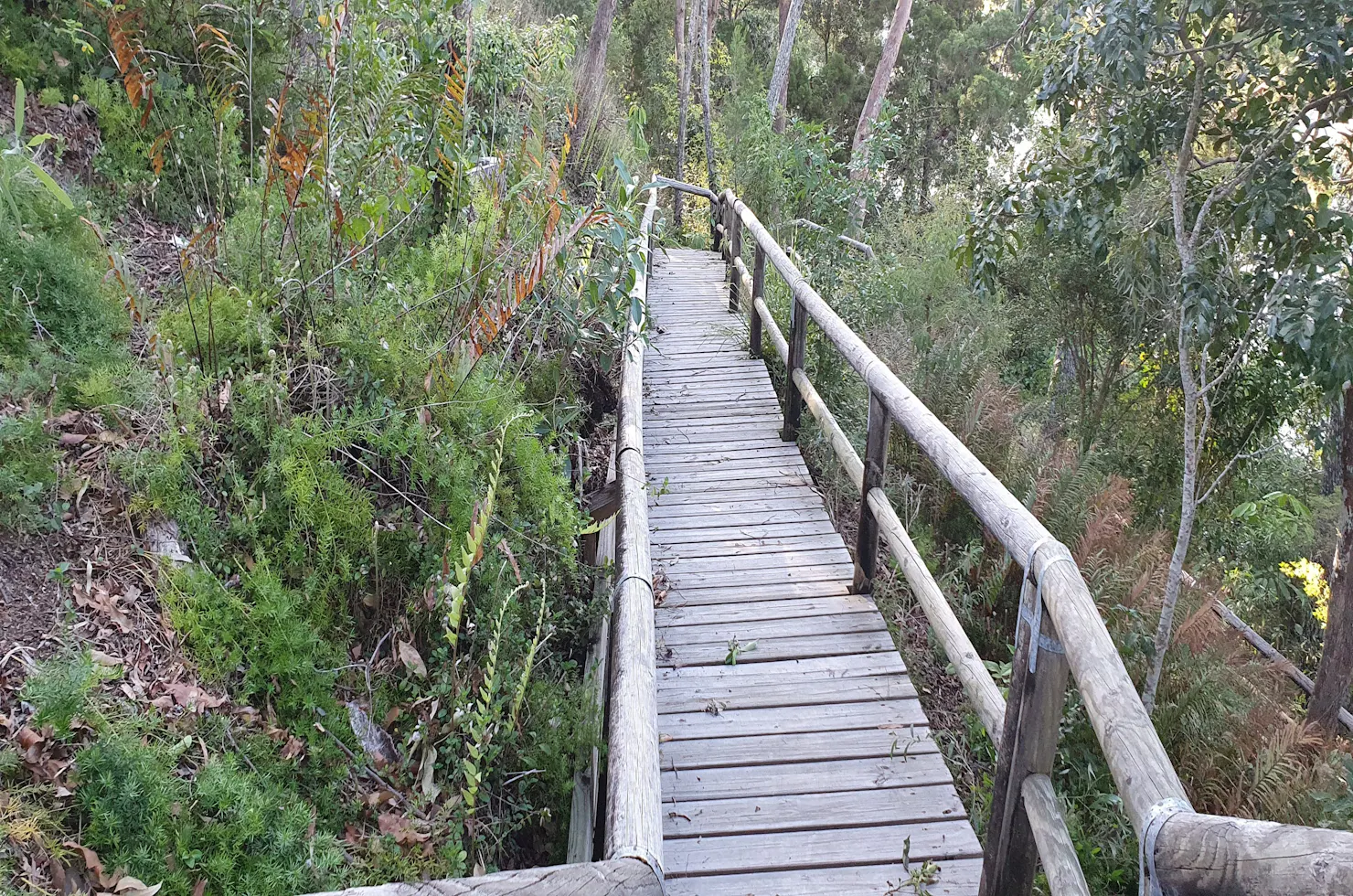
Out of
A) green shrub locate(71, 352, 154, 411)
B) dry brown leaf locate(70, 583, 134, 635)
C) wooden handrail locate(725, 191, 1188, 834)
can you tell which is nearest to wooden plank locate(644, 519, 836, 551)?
wooden handrail locate(725, 191, 1188, 834)

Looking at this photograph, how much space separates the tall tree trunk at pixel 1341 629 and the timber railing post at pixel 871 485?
2.96m

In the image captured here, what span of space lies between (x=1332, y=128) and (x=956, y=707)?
3.11 meters

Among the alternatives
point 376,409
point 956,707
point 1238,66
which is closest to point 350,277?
point 376,409

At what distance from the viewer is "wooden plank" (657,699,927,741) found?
3104 millimetres

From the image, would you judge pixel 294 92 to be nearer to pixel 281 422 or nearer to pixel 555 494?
pixel 281 422

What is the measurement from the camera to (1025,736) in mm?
1992

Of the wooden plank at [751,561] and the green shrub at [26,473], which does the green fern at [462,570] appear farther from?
the wooden plank at [751,561]

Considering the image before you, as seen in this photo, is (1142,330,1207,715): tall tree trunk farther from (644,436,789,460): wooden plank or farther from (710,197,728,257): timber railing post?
(710,197,728,257): timber railing post

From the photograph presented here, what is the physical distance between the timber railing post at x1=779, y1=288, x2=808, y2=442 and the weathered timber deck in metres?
0.13

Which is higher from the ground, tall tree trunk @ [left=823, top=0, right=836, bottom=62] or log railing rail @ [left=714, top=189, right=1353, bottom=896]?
tall tree trunk @ [left=823, top=0, right=836, bottom=62]

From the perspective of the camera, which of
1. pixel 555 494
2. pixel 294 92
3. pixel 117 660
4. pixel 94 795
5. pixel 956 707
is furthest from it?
pixel 294 92

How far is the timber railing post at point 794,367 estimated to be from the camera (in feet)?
17.0

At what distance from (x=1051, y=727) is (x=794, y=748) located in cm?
123

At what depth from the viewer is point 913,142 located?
24016mm
